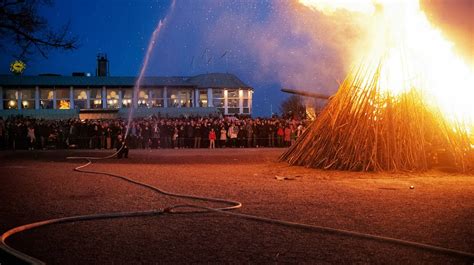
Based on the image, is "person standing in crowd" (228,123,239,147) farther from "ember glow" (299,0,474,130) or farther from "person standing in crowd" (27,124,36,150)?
"ember glow" (299,0,474,130)

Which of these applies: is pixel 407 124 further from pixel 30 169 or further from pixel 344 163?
pixel 30 169

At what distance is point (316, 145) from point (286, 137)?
1426 cm

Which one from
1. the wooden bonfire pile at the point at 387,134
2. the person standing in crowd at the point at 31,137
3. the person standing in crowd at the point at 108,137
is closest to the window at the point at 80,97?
the person standing in crowd at the point at 31,137

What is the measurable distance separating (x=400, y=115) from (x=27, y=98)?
150 ft

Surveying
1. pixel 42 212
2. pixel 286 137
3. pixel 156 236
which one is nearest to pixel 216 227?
pixel 156 236

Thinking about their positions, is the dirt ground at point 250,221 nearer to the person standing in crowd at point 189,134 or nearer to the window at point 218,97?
the person standing in crowd at point 189,134

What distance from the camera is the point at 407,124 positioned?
12.8 metres

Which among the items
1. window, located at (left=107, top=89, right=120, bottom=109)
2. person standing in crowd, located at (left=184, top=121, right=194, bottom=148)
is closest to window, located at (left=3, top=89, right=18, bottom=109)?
window, located at (left=107, top=89, right=120, bottom=109)

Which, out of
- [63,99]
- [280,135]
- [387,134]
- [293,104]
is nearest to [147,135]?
[280,135]

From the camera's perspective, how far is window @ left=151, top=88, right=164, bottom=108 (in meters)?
53.0

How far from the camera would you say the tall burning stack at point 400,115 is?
12891 mm

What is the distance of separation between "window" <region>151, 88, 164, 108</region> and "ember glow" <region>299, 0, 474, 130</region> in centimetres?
4105

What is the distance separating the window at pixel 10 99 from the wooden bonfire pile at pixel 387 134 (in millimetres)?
44178

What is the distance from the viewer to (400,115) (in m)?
12.9
